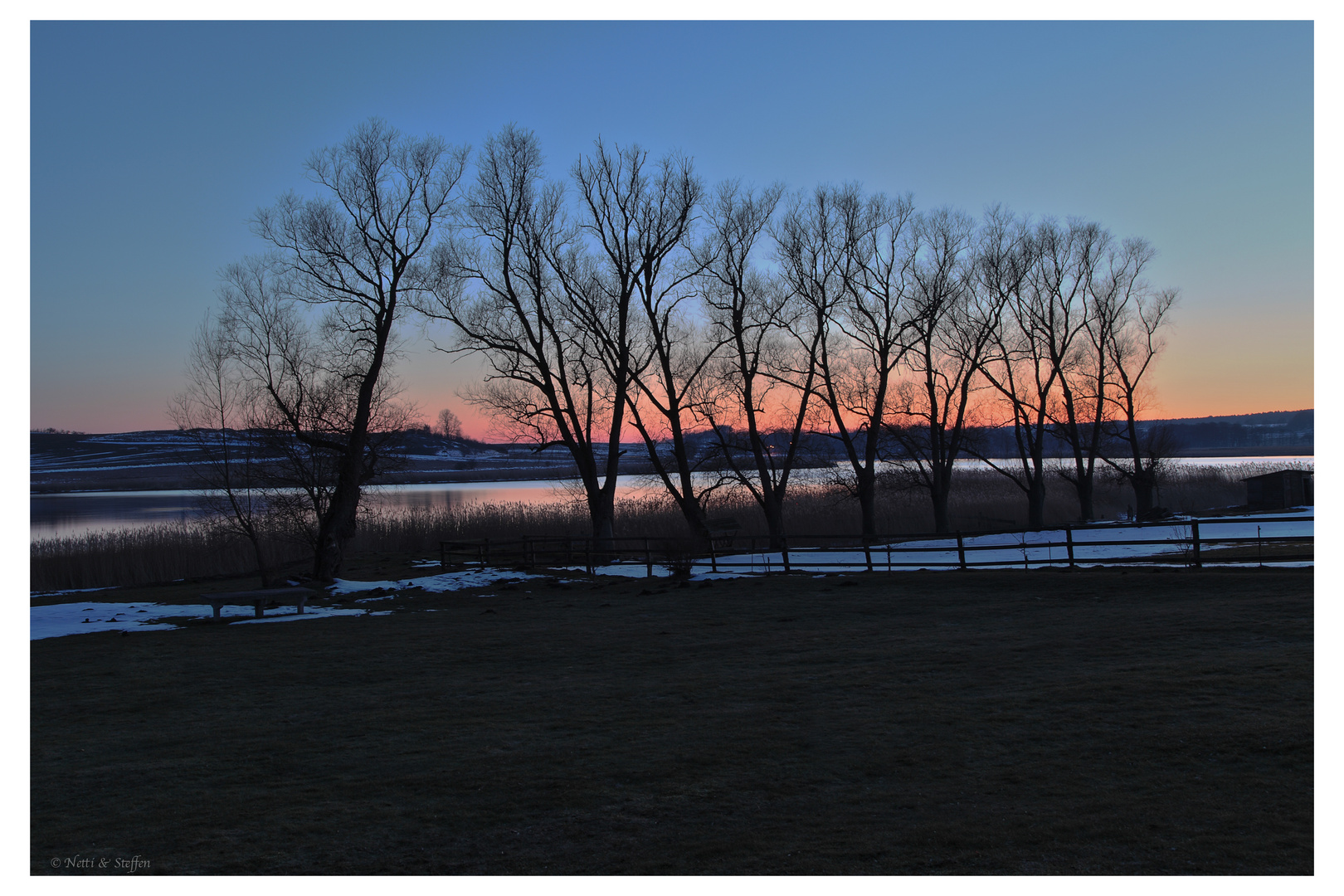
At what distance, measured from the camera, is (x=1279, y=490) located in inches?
1650

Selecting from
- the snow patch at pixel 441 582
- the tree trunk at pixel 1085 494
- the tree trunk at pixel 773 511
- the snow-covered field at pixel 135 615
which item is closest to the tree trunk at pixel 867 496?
the tree trunk at pixel 773 511

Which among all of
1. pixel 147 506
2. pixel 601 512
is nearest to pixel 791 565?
pixel 601 512

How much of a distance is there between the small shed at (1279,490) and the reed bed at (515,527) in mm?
3707

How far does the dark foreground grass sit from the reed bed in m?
13.0

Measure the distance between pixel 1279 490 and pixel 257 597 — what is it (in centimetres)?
4450

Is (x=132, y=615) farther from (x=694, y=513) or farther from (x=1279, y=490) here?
(x=1279, y=490)

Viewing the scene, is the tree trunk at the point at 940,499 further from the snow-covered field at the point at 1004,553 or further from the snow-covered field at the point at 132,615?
the snow-covered field at the point at 132,615

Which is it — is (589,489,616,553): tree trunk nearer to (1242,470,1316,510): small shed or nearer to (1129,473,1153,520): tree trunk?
(1129,473,1153,520): tree trunk

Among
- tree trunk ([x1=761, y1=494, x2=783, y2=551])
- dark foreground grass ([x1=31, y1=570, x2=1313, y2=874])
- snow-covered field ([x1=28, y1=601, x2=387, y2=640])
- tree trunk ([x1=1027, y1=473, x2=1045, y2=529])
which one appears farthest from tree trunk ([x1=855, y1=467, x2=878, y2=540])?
snow-covered field ([x1=28, y1=601, x2=387, y2=640])

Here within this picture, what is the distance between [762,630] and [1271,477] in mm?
38590

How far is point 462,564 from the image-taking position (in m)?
28.7

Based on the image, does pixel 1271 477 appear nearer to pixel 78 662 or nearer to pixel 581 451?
pixel 581 451

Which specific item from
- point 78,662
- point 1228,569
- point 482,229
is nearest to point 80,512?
point 482,229

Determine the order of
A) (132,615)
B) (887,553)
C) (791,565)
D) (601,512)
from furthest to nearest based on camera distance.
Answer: (601,512)
(791,565)
(887,553)
(132,615)
